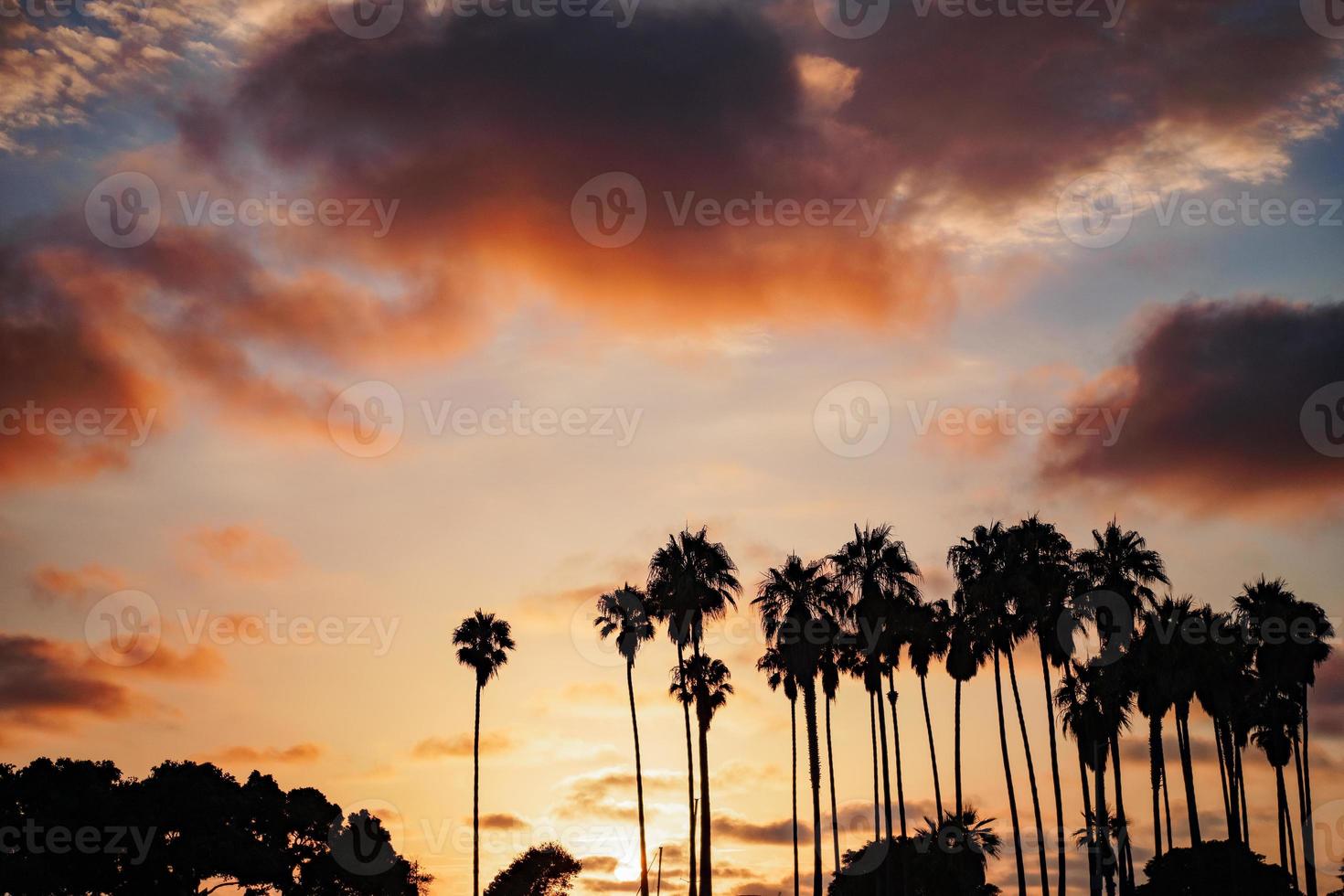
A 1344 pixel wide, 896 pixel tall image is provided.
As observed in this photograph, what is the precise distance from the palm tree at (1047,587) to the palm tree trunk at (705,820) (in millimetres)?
19741

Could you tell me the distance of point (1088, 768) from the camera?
7919 centimetres

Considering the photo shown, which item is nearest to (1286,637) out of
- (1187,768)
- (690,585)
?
(1187,768)

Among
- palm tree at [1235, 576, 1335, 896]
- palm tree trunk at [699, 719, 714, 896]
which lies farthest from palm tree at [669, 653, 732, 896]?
palm tree at [1235, 576, 1335, 896]

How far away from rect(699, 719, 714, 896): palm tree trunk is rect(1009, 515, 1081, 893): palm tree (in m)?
19.7

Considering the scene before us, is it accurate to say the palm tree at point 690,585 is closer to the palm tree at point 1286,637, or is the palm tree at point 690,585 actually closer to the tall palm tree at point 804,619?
the tall palm tree at point 804,619

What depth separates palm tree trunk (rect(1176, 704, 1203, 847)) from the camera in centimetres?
6900

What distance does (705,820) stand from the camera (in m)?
70.2

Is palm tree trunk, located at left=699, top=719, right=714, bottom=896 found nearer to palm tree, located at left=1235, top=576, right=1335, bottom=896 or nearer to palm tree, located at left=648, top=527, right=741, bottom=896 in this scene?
palm tree, located at left=648, top=527, right=741, bottom=896

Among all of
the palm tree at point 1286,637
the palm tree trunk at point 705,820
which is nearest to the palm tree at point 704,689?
the palm tree trunk at point 705,820

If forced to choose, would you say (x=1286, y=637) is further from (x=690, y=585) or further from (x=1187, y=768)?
(x=690, y=585)

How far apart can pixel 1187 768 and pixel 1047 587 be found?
515 inches

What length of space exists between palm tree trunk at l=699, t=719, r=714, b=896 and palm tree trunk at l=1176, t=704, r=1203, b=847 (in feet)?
87.5

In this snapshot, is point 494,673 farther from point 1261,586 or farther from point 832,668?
point 1261,586

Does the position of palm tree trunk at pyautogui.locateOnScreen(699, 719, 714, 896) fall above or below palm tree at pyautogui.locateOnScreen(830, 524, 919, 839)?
below
